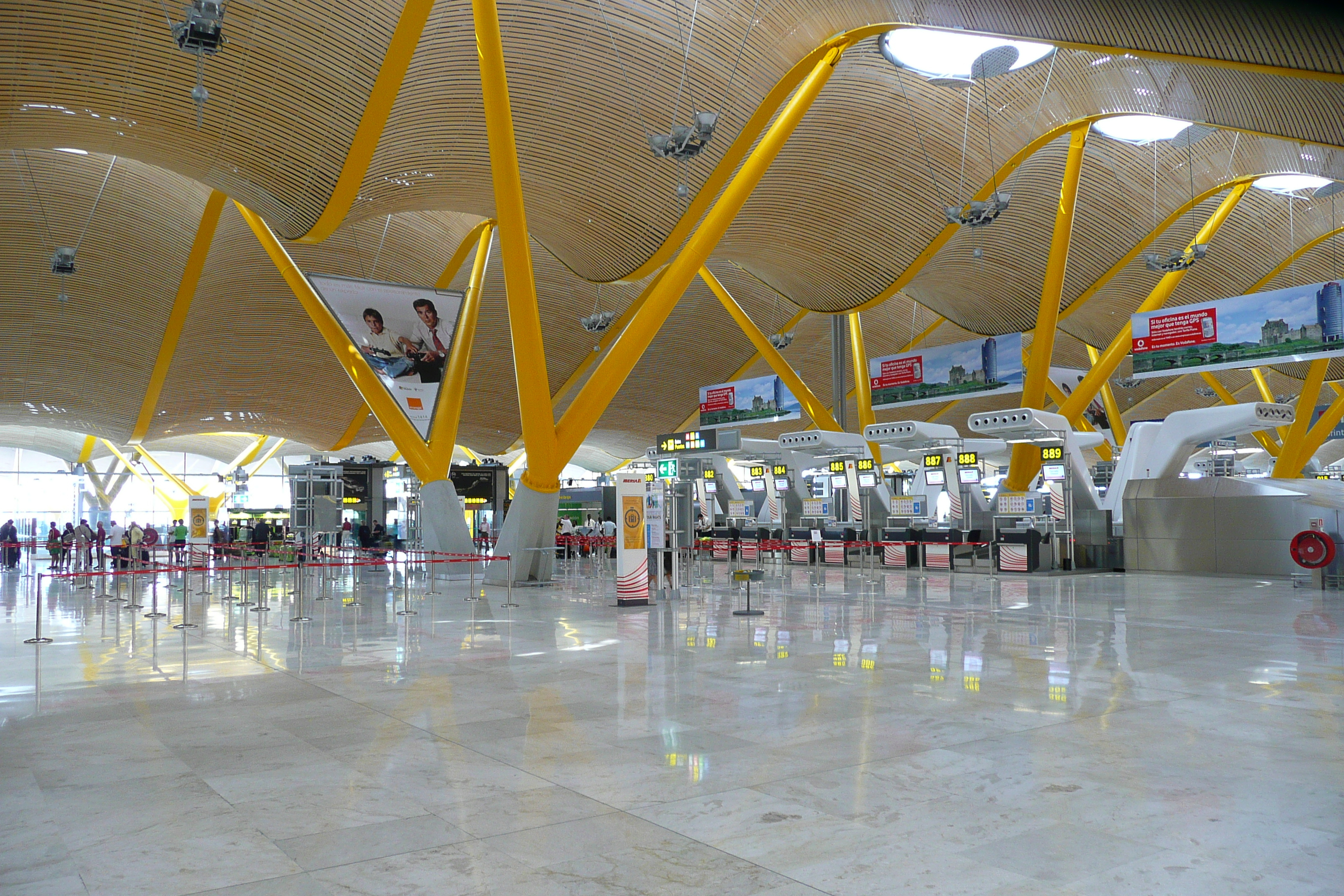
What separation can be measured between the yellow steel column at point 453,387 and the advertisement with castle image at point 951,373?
1413cm

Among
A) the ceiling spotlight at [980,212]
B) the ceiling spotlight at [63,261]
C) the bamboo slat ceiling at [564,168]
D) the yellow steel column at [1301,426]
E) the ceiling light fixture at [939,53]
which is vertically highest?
the ceiling light fixture at [939,53]

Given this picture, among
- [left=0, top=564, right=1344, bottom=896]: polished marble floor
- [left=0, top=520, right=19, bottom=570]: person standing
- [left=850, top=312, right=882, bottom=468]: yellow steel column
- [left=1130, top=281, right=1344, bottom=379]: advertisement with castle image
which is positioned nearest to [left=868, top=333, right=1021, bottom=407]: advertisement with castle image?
[left=850, top=312, right=882, bottom=468]: yellow steel column

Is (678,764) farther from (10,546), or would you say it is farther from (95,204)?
(10,546)

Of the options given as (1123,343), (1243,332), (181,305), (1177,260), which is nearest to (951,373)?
(1123,343)

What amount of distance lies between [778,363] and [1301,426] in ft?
67.0

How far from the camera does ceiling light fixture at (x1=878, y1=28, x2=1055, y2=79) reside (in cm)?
2052

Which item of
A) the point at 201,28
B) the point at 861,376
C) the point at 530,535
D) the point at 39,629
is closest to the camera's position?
the point at 39,629

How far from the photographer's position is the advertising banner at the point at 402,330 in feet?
77.1

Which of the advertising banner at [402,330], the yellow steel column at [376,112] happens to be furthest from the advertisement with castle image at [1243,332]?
the yellow steel column at [376,112]

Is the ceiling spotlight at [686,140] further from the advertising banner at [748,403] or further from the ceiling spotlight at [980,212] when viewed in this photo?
the advertising banner at [748,403]

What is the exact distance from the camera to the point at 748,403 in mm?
36875

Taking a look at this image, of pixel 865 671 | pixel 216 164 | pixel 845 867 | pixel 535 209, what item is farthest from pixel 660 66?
pixel 845 867

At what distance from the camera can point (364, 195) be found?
22.1 meters

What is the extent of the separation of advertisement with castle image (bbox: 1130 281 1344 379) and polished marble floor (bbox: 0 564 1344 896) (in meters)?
14.0
